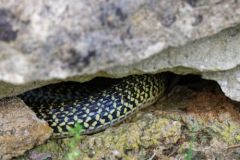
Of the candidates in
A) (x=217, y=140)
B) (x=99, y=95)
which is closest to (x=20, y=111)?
(x=99, y=95)

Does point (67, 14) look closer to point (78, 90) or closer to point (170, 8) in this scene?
point (170, 8)

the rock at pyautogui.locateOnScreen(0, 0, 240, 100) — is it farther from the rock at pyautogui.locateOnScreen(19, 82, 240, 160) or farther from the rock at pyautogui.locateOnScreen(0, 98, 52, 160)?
the rock at pyautogui.locateOnScreen(19, 82, 240, 160)

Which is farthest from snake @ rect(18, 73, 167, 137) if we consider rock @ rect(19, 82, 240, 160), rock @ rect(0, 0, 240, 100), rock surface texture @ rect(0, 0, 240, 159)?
rock @ rect(0, 0, 240, 100)

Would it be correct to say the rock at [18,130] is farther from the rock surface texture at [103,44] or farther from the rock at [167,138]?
the rock at [167,138]

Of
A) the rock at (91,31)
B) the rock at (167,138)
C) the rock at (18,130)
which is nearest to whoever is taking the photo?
the rock at (91,31)

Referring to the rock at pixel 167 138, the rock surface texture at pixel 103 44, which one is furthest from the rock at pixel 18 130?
the rock at pixel 167 138
